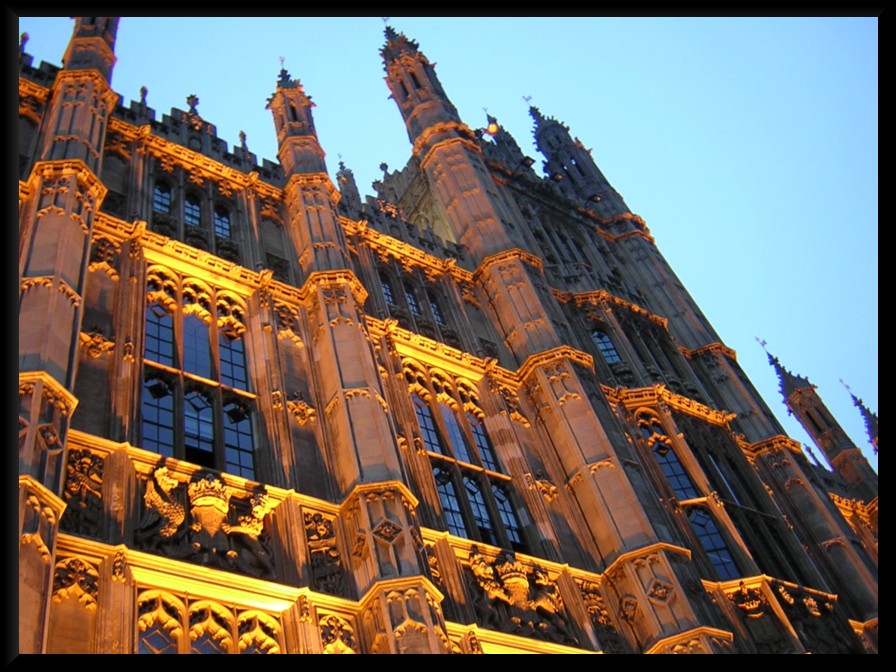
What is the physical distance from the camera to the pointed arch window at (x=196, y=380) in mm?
13930

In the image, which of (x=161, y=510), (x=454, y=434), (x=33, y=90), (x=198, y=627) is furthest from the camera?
(x=33, y=90)

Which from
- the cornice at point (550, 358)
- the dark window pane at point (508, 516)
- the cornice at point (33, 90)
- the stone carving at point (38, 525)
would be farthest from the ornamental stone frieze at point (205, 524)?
the cornice at point (33, 90)

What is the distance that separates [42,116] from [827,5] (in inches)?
650

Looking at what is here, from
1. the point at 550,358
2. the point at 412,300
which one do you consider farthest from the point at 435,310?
the point at 550,358

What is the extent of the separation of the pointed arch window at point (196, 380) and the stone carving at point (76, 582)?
286 centimetres

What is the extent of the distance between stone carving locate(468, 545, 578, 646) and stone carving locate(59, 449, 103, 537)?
5794 millimetres

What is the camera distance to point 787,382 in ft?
116

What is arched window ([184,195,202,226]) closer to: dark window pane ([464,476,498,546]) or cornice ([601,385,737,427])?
dark window pane ([464,476,498,546])

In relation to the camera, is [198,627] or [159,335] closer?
[198,627]

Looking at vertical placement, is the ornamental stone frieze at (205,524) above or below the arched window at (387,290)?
below

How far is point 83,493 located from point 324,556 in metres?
3.39

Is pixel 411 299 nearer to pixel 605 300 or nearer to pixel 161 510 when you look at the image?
pixel 605 300

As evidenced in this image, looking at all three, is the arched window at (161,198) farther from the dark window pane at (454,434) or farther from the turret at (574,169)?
the turret at (574,169)
